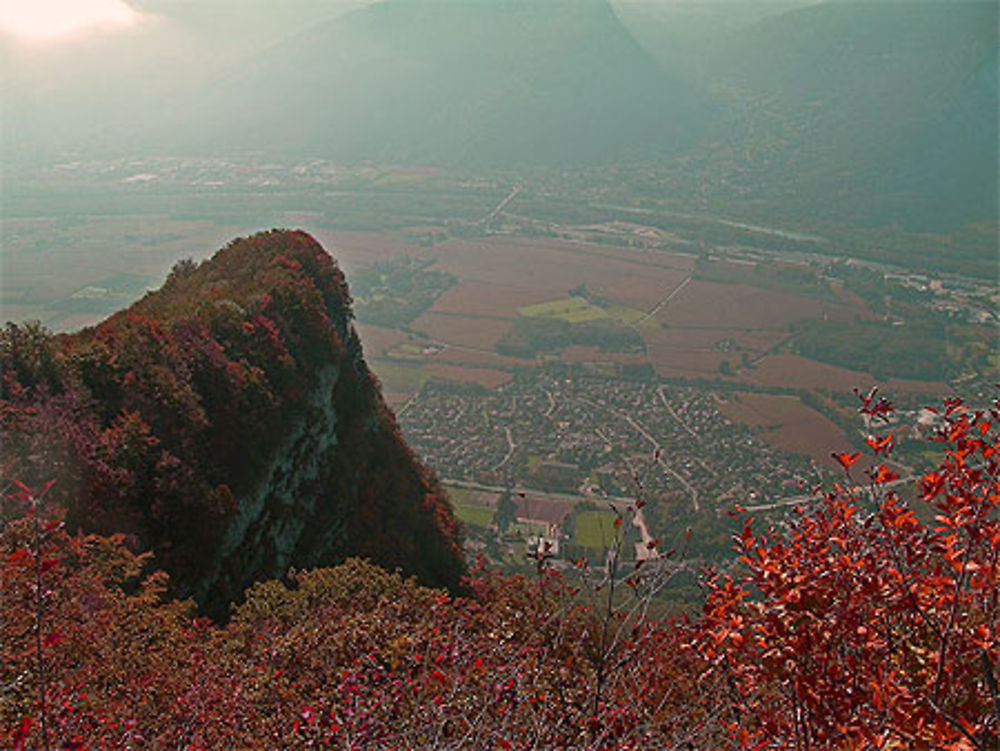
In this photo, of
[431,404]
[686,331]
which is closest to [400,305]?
[431,404]

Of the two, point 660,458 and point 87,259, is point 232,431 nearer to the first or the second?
point 660,458

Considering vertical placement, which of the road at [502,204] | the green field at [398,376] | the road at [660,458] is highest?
the road at [502,204]

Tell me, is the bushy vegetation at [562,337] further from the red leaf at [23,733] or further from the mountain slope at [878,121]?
the mountain slope at [878,121]

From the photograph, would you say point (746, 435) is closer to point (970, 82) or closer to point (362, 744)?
point (362, 744)

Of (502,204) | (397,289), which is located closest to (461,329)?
(397,289)

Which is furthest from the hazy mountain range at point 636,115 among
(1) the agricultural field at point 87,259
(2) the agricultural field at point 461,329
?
(2) the agricultural field at point 461,329

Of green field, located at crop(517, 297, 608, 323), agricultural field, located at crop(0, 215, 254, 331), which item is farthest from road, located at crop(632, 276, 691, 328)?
agricultural field, located at crop(0, 215, 254, 331)
